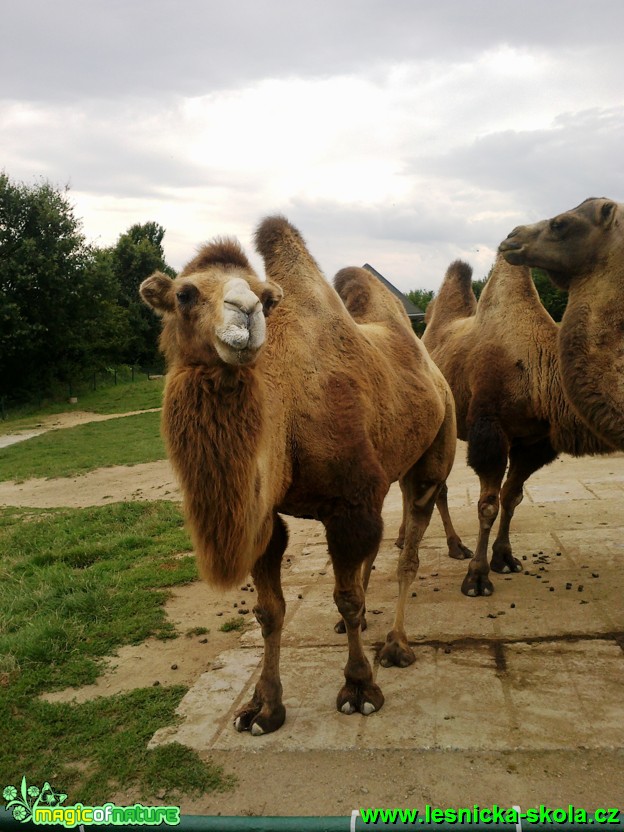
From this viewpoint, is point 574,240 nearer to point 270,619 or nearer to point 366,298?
point 366,298

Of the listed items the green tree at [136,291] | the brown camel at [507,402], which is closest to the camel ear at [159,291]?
the brown camel at [507,402]

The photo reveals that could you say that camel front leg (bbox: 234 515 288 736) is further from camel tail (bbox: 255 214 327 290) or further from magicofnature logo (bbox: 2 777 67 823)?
camel tail (bbox: 255 214 327 290)

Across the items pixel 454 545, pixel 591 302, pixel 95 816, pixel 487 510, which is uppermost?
pixel 591 302

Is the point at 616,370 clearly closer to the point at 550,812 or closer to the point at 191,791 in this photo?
the point at 550,812

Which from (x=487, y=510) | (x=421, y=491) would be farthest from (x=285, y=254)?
(x=487, y=510)

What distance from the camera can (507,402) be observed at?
5.56m

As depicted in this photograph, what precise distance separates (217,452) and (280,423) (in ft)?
1.57

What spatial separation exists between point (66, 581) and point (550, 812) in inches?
184

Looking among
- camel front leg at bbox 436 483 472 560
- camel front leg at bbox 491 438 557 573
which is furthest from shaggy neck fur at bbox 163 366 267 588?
camel front leg at bbox 436 483 472 560

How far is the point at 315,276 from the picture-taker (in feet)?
14.0

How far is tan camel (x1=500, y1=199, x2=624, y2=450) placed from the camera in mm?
3955

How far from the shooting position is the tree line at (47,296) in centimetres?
2481

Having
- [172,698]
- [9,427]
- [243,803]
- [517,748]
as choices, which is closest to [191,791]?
[243,803]

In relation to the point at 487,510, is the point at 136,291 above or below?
above
